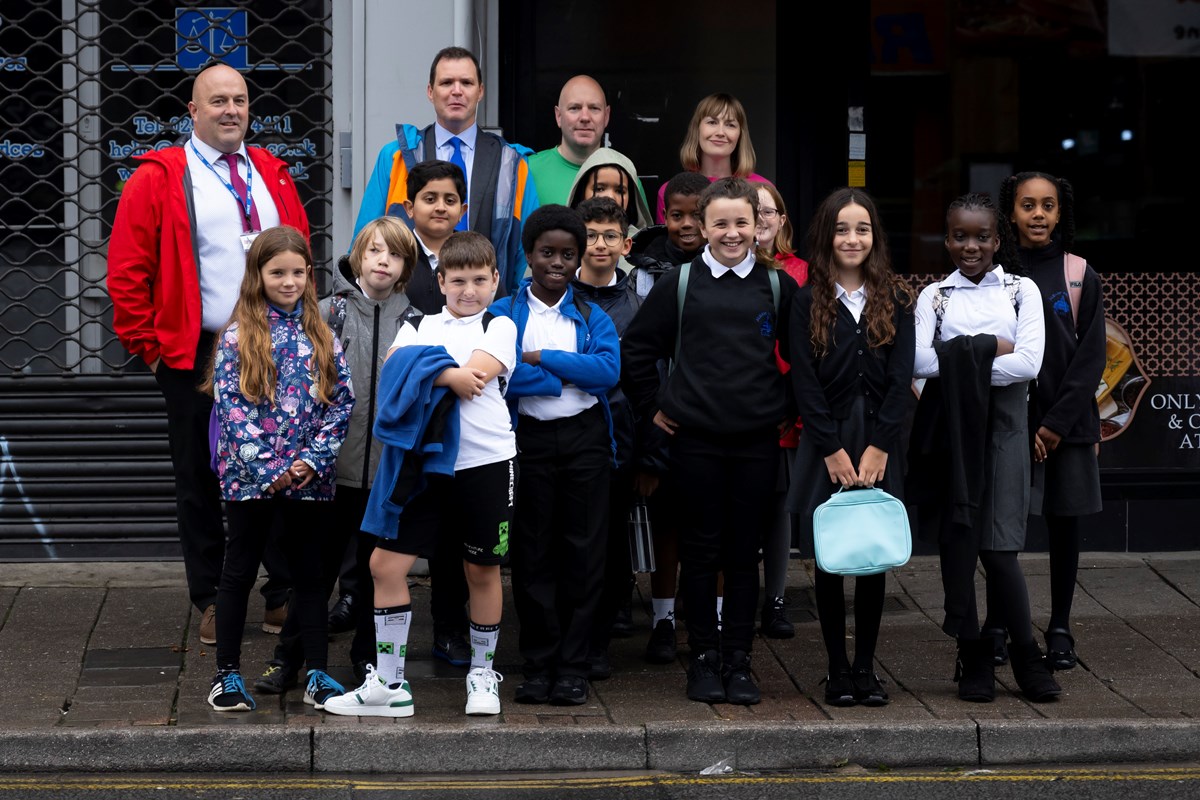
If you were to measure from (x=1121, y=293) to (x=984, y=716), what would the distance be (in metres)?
3.57

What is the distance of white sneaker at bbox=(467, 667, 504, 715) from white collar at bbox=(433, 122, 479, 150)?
2371 millimetres

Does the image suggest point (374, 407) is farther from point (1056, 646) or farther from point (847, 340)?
point (1056, 646)

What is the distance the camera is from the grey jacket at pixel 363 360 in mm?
6078

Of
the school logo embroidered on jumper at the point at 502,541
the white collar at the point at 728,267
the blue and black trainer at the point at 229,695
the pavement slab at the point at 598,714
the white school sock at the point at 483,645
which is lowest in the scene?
the pavement slab at the point at 598,714

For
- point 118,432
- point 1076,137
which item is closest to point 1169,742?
point 1076,137

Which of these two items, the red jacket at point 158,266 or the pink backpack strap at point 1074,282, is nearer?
the pink backpack strap at point 1074,282

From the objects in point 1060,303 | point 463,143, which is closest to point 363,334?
point 463,143

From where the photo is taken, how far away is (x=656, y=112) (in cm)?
881

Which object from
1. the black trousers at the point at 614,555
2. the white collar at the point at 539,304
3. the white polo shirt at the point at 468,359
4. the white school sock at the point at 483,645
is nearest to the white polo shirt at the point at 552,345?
the white collar at the point at 539,304

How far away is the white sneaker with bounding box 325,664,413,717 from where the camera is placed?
581 centimetres

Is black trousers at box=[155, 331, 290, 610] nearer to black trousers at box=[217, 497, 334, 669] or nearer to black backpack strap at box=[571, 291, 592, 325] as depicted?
black trousers at box=[217, 497, 334, 669]

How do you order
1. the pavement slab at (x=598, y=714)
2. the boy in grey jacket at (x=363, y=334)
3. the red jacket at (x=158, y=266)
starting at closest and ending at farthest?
the pavement slab at (x=598, y=714) → the boy in grey jacket at (x=363, y=334) → the red jacket at (x=158, y=266)

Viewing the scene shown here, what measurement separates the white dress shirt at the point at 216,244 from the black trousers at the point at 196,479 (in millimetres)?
124

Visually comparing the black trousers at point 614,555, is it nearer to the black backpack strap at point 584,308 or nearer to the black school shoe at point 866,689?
the black backpack strap at point 584,308
